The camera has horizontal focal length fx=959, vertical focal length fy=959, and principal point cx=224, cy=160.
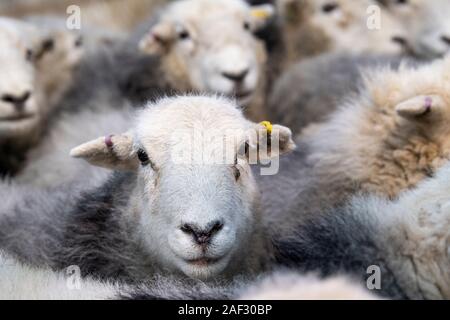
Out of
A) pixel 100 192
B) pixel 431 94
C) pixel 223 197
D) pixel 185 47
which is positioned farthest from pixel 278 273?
pixel 185 47

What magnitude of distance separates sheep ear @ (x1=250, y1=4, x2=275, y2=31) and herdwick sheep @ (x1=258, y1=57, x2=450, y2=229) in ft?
5.27

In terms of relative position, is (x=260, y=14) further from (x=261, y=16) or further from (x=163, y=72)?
(x=163, y=72)

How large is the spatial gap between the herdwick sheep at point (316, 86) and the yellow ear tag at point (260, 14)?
0.43 m

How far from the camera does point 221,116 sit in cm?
420

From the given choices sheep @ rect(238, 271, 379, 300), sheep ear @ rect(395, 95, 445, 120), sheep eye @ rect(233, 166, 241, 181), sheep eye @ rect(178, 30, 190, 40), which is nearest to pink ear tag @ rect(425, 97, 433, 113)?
sheep ear @ rect(395, 95, 445, 120)

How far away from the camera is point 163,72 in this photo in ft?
21.6

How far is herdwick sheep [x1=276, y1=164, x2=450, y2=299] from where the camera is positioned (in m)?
3.56

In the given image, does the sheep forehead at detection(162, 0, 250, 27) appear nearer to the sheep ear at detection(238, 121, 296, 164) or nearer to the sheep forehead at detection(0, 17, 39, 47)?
the sheep forehead at detection(0, 17, 39, 47)

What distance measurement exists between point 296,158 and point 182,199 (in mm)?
1598

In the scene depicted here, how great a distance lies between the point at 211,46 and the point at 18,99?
1.27m

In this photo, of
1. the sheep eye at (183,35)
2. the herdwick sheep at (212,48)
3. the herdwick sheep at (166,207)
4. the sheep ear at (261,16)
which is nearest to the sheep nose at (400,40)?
the sheep ear at (261,16)

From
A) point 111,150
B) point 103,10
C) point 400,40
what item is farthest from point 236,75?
point 103,10

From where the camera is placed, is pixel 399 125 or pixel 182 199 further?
pixel 399 125
